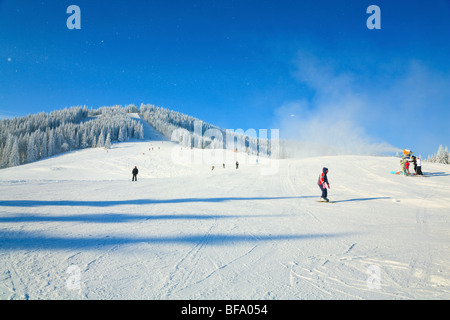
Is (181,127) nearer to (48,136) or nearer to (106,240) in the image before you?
(48,136)

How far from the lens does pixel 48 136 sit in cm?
Result: 7719

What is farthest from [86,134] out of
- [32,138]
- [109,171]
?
[109,171]

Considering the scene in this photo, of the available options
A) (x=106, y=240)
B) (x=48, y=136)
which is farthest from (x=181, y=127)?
(x=106, y=240)

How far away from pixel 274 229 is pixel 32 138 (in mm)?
91859

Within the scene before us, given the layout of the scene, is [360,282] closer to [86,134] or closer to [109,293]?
[109,293]

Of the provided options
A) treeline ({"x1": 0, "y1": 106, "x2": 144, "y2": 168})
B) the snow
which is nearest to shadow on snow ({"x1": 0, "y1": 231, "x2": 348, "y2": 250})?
the snow

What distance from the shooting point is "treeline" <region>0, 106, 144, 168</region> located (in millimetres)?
65625

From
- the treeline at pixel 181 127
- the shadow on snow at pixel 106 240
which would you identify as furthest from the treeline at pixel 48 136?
the shadow on snow at pixel 106 240

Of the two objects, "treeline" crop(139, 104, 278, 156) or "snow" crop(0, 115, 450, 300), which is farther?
"treeline" crop(139, 104, 278, 156)

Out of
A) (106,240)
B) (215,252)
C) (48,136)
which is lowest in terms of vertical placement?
(215,252)

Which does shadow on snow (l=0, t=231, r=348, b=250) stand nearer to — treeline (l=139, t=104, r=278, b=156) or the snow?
the snow

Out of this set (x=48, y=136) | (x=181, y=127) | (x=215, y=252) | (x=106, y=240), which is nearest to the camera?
(x=215, y=252)

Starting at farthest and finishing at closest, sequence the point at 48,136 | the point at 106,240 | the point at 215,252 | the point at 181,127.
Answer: the point at 181,127, the point at 48,136, the point at 106,240, the point at 215,252

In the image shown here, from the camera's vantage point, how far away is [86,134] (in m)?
88.4
